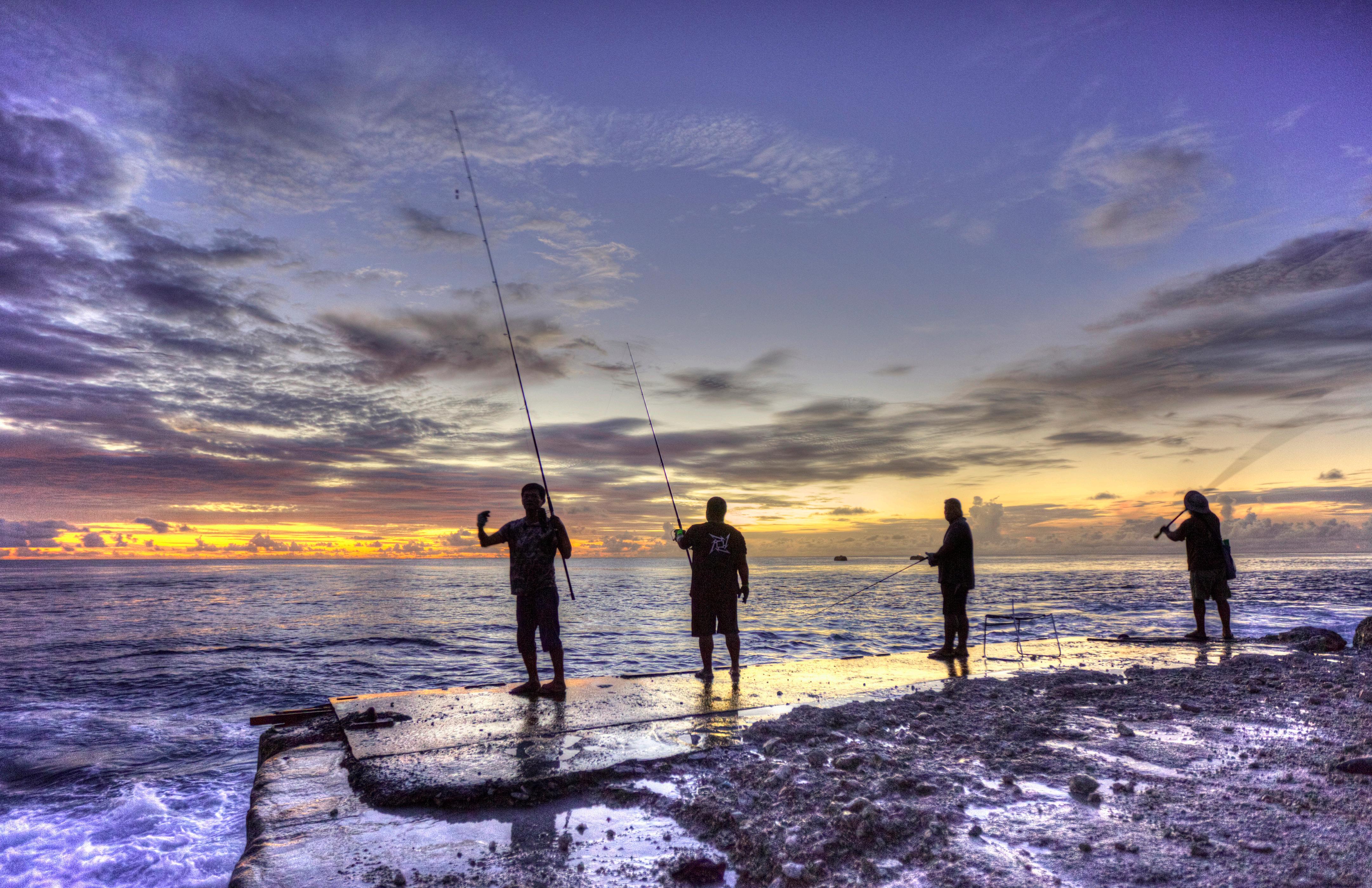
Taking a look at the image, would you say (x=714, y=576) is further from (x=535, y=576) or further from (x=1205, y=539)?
(x=1205, y=539)

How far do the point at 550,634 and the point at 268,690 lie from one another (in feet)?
32.0

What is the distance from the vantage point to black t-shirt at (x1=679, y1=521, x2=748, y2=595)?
7.14 metres

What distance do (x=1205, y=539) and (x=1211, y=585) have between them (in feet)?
2.51

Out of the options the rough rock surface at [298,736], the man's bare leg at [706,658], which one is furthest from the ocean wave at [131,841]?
the man's bare leg at [706,658]

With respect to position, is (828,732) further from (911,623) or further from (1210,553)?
(911,623)

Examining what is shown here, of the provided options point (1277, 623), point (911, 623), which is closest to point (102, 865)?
point (911, 623)

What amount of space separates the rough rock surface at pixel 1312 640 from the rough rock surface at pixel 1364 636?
162 mm

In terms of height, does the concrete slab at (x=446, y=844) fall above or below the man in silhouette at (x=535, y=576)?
below

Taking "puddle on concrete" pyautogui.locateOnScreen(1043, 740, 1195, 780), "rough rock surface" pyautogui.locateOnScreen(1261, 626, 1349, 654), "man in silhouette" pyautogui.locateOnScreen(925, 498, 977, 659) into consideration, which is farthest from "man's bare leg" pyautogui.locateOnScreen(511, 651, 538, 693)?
"rough rock surface" pyautogui.locateOnScreen(1261, 626, 1349, 654)

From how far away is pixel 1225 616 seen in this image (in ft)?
33.1

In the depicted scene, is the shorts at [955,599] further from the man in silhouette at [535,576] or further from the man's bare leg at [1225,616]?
the man in silhouette at [535,576]

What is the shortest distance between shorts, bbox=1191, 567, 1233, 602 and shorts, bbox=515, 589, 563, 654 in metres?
9.36

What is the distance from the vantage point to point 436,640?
19.5 metres

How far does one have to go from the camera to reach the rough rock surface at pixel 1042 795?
9.15 feet
